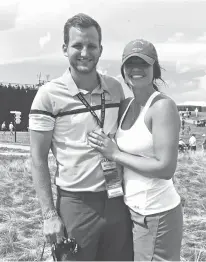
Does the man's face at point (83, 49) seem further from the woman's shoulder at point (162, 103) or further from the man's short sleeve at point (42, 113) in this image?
the woman's shoulder at point (162, 103)

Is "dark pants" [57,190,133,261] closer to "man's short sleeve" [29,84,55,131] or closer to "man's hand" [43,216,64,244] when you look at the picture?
"man's hand" [43,216,64,244]

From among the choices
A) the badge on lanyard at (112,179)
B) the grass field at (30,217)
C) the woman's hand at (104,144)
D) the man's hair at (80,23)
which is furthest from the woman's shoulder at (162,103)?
the grass field at (30,217)

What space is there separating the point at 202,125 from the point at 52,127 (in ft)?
197

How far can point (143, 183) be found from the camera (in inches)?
94.2

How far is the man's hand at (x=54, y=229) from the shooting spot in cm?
249

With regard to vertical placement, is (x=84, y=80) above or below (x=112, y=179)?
above

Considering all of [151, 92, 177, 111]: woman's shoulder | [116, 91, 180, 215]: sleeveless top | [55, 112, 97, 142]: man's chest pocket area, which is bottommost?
[116, 91, 180, 215]: sleeveless top

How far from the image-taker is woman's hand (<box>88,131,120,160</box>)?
94.9 inches

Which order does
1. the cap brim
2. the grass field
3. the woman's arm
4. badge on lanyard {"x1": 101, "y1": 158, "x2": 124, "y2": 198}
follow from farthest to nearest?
1. the grass field
2. badge on lanyard {"x1": 101, "y1": 158, "x2": 124, "y2": 198}
3. the cap brim
4. the woman's arm

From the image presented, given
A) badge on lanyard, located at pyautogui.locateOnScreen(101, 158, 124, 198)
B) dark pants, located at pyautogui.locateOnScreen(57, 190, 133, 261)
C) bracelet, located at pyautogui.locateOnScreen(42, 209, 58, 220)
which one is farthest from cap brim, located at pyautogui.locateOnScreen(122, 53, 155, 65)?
bracelet, located at pyautogui.locateOnScreen(42, 209, 58, 220)

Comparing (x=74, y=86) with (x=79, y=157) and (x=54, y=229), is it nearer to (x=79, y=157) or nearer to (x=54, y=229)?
(x=79, y=157)

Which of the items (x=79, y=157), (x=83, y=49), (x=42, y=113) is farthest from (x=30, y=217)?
(x=83, y=49)

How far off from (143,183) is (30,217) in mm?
3955

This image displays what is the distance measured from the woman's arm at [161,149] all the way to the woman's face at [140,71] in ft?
0.62
